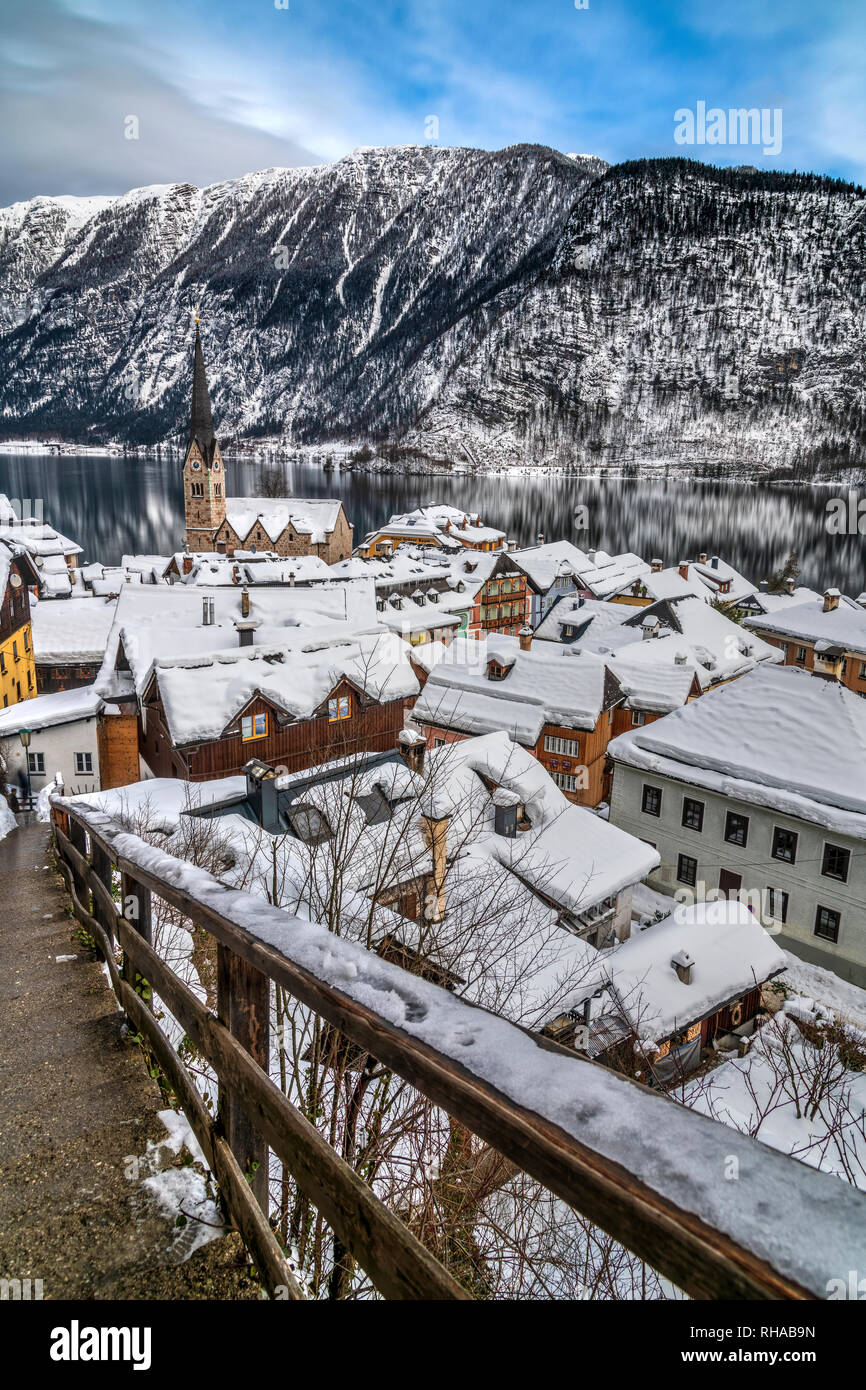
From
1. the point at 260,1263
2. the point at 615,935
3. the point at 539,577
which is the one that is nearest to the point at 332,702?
the point at 615,935

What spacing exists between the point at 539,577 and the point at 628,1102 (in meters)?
71.8

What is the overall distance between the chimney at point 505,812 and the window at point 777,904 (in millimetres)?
10052

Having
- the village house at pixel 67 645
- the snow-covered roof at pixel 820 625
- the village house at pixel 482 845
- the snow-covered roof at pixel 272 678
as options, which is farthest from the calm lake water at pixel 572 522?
the village house at pixel 482 845

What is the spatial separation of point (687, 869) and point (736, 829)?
2.84 m

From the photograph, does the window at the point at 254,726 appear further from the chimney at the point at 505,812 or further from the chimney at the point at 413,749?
the chimney at the point at 505,812

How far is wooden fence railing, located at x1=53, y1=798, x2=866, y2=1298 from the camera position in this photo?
1311 millimetres

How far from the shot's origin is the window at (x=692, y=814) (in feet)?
97.8

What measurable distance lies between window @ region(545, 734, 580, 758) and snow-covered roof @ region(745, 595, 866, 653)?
74.4 feet

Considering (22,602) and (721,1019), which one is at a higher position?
(22,602)

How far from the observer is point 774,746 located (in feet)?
93.7

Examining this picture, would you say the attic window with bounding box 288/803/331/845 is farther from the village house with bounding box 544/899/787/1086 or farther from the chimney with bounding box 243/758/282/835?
the village house with bounding box 544/899/787/1086
